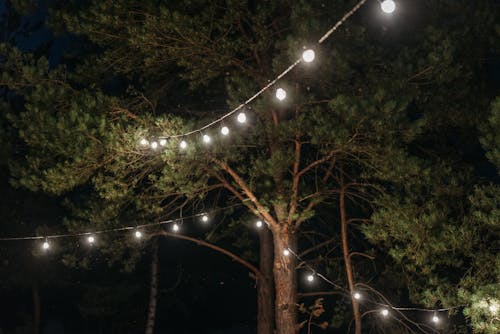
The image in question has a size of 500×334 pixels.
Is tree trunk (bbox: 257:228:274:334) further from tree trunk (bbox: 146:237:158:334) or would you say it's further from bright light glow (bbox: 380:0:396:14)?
bright light glow (bbox: 380:0:396:14)

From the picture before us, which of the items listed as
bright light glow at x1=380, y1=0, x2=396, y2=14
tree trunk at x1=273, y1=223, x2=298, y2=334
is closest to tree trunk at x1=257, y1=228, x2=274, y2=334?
tree trunk at x1=273, y1=223, x2=298, y2=334

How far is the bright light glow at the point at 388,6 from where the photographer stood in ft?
7.40

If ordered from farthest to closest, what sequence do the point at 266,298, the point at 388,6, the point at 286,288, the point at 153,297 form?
the point at 153,297
the point at 266,298
the point at 286,288
the point at 388,6

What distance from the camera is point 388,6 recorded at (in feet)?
7.44

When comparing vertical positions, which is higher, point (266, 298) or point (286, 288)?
point (266, 298)

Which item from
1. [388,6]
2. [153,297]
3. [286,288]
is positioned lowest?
[388,6]

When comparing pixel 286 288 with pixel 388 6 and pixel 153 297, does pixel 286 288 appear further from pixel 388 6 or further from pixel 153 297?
pixel 153 297

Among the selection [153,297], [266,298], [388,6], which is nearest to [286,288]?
[266,298]

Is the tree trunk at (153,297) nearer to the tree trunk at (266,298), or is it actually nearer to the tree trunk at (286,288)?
the tree trunk at (266,298)

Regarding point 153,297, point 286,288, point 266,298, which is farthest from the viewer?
point 153,297

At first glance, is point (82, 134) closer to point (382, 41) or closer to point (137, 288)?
point (382, 41)

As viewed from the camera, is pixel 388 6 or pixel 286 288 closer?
pixel 388 6

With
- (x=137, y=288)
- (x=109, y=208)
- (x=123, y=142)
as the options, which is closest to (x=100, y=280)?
(x=137, y=288)

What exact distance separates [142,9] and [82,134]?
1.51 metres
